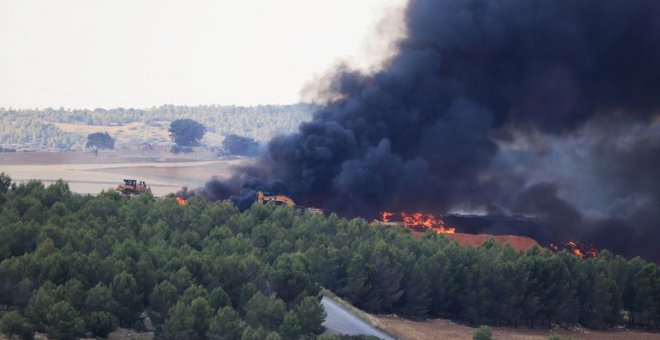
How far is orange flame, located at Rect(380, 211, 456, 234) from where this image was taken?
94.8 meters

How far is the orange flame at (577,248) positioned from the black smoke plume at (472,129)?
251 centimetres

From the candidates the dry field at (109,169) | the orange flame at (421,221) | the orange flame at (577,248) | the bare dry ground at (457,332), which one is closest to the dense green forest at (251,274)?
the bare dry ground at (457,332)

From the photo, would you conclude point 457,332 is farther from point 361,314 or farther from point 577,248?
point 577,248

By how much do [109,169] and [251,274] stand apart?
121 metres

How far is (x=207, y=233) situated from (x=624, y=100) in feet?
168

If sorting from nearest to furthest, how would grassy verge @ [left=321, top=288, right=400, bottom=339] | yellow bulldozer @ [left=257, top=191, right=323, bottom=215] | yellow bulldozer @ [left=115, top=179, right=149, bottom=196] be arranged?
grassy verge @ [left=321, top=288, right=400, bottom=339], yellow bulldozer @ [left=257, top=191, right=323, bottom=215], yellow bulldozer @ [left=115, top=179, right=149, bottom=196]

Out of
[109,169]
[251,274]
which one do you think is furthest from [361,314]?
[109,169]

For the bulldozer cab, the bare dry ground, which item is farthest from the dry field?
the bare dry ground

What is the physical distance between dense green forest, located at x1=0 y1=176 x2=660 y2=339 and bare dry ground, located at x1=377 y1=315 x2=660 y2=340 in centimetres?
127

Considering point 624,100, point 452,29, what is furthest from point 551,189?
point 452,29

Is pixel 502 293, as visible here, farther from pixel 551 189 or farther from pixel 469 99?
pixel 551 189

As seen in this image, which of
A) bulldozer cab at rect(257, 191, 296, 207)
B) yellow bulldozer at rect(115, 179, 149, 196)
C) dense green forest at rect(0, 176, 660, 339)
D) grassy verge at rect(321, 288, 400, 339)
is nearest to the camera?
dense green forest at rect(0, 176, 660, 339)

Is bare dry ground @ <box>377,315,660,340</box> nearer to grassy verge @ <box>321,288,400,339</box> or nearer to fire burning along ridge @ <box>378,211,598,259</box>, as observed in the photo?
grassy verge @ <box>321,288,400,339</box>

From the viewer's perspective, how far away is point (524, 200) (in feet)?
356
